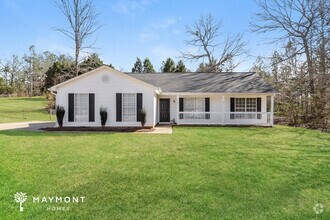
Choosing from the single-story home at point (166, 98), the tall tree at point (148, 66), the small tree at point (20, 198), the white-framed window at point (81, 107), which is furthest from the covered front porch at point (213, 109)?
the tall tree at point (148, 66)

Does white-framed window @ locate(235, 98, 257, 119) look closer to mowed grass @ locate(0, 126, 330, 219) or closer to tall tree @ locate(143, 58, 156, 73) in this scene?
mowed grass @ locate(0, 126, 330, 219)

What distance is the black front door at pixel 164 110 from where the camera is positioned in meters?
17.9

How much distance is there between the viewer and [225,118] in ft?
56.4

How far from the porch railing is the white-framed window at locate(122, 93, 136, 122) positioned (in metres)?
3.63

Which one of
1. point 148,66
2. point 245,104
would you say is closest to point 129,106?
point 245,104

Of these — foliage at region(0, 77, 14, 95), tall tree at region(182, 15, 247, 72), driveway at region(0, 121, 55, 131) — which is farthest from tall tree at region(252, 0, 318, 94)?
foliage at region(0, 77, 14, 95)

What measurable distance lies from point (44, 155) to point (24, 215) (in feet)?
12.0

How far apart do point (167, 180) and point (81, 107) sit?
1107 cm

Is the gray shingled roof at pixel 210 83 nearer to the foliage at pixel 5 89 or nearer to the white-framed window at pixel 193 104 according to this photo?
the white-framed window at pixel 193 104

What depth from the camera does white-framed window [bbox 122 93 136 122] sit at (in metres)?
14.8

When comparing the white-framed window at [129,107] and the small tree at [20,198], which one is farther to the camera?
the white-framed window at [129,107]

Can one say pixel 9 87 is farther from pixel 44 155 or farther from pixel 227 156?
pixel 227 156

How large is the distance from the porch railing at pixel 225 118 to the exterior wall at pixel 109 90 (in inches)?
127

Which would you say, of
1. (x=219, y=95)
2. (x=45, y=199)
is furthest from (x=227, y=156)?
(x=219, y=95)
